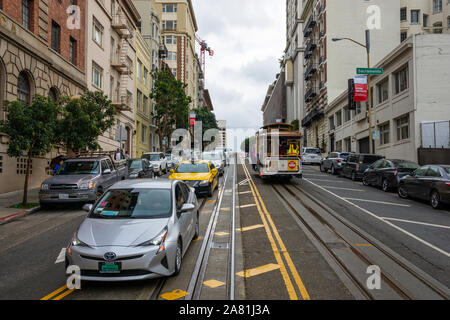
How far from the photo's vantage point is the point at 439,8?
43562mm

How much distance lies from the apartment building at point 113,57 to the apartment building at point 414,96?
20477 millimetres

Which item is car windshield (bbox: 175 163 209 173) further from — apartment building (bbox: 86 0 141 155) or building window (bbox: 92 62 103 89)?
building window (bbox: 92 62 103 89)

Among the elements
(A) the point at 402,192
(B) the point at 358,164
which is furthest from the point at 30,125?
(B) the point at 358,164

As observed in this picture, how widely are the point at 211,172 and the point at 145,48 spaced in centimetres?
3190

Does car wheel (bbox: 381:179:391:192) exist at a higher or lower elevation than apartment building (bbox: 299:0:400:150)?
lower

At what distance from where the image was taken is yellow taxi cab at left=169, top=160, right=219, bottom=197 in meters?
13.8

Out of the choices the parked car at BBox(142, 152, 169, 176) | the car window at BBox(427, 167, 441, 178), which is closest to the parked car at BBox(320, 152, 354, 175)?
the car window at BBox(427, 167, 441, 178)

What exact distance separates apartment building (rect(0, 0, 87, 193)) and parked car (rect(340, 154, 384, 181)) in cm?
1754

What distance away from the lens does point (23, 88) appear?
17.5m

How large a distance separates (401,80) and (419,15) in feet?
79.0

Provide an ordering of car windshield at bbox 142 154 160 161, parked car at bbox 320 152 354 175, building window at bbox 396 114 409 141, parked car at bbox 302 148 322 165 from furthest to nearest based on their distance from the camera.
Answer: parked car at bbox 302 148 322 165 → car windshield at bbox 142 154 160 161 → building window at bbox 396 114 409 141 → parked car at bbox 320 152 354 175

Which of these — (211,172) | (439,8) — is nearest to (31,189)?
(211,172)
